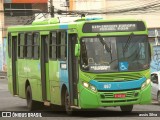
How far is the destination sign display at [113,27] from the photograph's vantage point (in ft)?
54.1

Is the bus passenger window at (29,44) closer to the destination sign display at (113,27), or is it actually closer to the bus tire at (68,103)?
the bus tire at (68,103)

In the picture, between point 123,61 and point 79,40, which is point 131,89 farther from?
point 79,40

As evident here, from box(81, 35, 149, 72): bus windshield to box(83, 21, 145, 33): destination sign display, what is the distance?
24 cm

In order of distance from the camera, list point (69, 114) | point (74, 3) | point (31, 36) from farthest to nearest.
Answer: point (74, 3) < point (31, 36) < point (69, 114)

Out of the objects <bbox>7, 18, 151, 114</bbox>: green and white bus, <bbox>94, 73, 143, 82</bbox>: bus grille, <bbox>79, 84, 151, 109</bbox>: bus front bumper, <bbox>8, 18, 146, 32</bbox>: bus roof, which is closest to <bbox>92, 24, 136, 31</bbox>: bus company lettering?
<bbox>7, 18, 151, 114</bbox>: green and white bus

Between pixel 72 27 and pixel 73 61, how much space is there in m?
0.94

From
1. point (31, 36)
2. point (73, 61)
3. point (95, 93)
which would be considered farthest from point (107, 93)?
point (31, 36)

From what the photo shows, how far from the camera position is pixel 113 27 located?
1666 cm

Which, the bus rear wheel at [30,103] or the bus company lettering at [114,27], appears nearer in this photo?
the bus company lettering at [114,27]

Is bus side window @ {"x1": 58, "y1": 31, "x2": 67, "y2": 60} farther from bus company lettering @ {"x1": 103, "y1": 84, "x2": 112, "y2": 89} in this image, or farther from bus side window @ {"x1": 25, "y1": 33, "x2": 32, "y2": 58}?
bus side window @ {"x1": 25, "y1": 33, "x2": 32, "y2": 58}

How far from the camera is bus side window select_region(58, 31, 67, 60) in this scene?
679 inches

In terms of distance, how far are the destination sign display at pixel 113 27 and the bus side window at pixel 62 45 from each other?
1.06 m

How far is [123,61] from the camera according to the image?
1639 centimetres

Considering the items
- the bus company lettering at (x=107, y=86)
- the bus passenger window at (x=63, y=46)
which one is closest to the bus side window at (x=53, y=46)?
the bus passenger window at (x=63, y=46)
